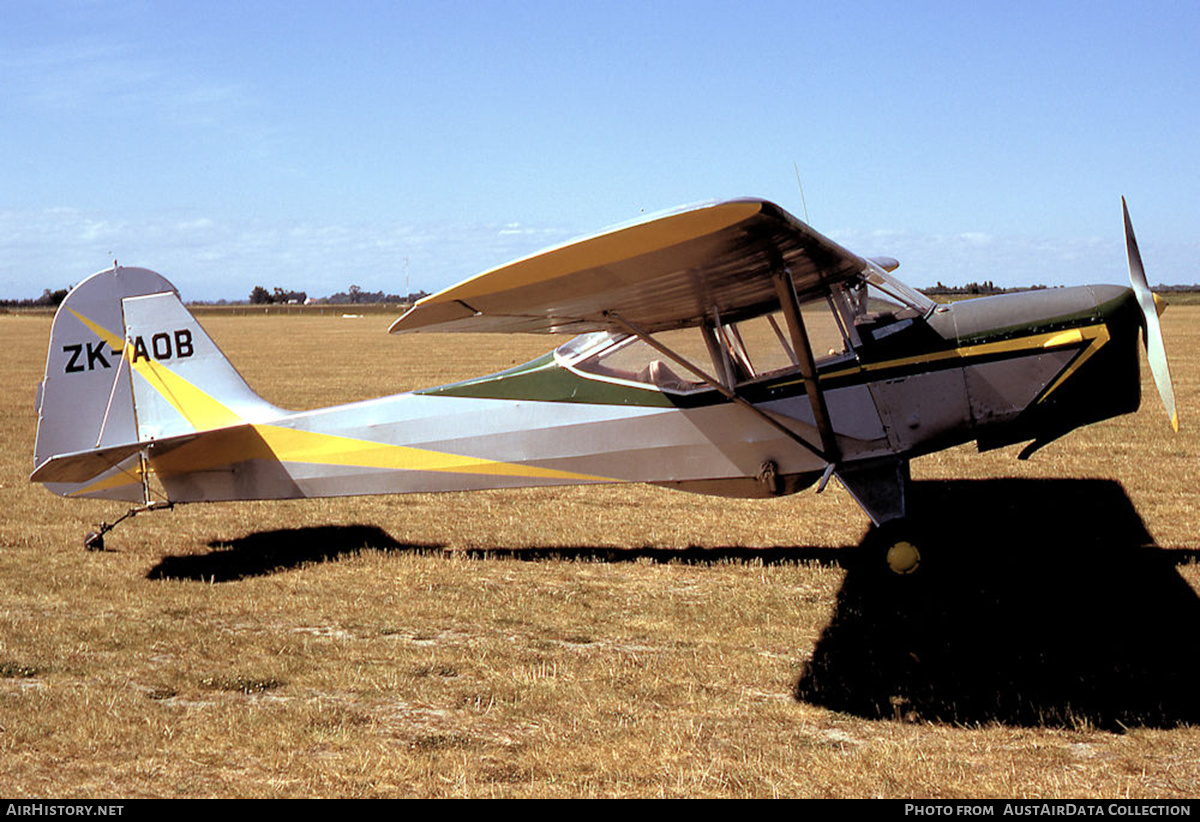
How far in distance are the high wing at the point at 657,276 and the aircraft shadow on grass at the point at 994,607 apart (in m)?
1.91

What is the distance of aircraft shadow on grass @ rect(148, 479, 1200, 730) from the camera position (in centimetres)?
486

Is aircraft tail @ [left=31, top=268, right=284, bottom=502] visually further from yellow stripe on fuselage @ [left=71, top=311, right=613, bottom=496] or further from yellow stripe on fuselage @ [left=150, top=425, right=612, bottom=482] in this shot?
yellow stripe on fuselage @ [left=150, top=425, right=612, bottom=482]

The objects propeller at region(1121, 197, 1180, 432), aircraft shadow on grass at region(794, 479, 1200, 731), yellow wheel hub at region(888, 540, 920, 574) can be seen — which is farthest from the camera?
propeller at region(1121, 197, 1180, 432)

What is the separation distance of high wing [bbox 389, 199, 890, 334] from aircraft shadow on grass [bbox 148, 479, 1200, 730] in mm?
1908

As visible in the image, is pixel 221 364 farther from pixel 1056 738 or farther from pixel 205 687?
pixel 1056 738

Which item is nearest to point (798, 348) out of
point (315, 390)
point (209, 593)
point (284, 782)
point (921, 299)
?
point (921, 299)

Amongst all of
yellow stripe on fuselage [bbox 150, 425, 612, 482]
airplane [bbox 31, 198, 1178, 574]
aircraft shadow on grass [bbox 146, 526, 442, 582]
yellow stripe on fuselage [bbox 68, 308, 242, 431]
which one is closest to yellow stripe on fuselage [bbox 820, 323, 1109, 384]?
airplane [bbox 31, 198, 1178, 574]

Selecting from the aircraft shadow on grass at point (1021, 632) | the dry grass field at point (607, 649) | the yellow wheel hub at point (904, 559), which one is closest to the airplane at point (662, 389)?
the yellow wheel hub at point (904, 559)

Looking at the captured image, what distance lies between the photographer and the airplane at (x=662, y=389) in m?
6.02

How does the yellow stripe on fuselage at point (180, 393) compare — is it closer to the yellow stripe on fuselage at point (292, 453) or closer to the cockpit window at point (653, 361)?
the yellow stripe on fuselage at point (292, 453)

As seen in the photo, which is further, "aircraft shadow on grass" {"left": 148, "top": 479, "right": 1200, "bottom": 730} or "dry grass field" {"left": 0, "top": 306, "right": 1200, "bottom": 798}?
"aircraft shadow on grass" {"left": 148, "top": 479, "right": 1200, "bottom": 730}

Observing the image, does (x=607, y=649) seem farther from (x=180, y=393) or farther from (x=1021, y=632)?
(x=180, y=393)

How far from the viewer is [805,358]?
6027mm

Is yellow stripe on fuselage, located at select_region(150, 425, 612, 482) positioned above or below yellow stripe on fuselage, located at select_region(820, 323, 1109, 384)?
below
